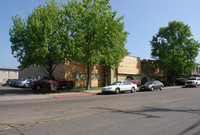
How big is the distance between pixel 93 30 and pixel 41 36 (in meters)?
6.49

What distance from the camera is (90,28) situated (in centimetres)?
2138

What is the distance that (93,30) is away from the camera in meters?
21.7

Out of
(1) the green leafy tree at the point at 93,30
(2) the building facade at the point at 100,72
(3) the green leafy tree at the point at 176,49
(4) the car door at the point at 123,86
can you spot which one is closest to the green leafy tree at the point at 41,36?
(1) the green leafy tree at the point at 93,30

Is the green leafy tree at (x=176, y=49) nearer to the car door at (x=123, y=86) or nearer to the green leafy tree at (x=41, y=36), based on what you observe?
the car door at (x=123, y=86)

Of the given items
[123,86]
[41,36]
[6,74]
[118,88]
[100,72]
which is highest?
[41,36]

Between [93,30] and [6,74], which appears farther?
[6,74]

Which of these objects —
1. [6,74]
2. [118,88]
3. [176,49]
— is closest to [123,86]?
[118,88]

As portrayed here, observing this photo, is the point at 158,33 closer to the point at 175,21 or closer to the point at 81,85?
the point at 175,21

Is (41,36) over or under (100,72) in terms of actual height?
over

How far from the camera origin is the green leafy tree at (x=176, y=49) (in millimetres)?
35656

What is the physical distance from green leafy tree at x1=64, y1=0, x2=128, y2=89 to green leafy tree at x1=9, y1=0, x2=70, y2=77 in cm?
123

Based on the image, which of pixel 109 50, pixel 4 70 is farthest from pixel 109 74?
pixel 4 70

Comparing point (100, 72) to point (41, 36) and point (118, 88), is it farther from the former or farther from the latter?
point (41, 36)

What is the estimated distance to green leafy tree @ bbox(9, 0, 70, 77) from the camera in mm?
18938
